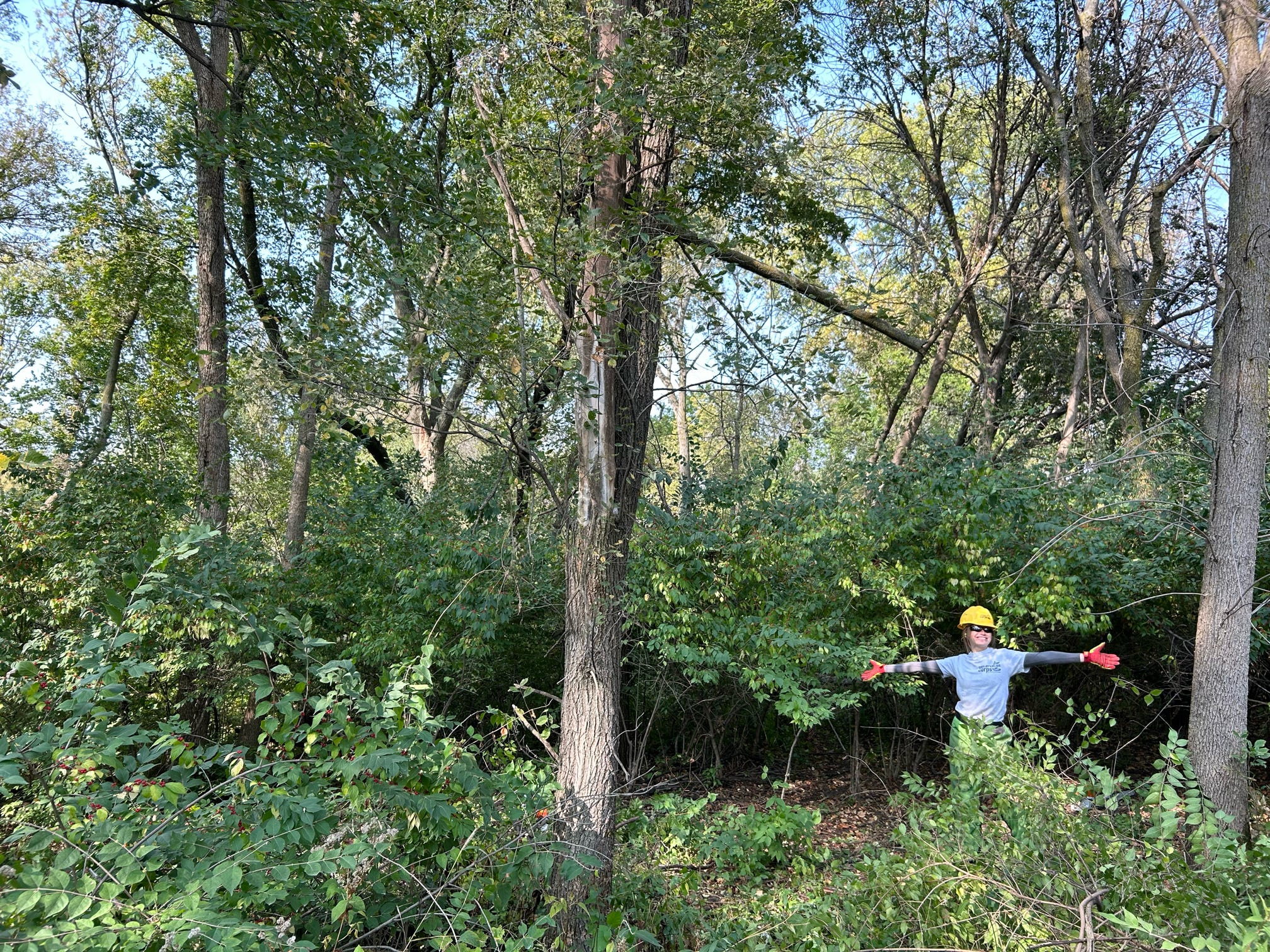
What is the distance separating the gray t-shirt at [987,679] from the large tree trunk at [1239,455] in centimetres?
120

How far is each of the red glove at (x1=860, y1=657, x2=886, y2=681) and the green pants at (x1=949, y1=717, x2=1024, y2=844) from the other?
55.3 inches

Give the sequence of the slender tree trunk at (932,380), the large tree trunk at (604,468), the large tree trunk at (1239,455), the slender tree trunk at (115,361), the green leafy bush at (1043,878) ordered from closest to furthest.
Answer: the green leafy bush at (1043,878) < the large tree trunk at (604,468) < the large tree trunk at (1239,455) < the slender tree trunk at (932,380) < the slender tree trunk at (115,361)

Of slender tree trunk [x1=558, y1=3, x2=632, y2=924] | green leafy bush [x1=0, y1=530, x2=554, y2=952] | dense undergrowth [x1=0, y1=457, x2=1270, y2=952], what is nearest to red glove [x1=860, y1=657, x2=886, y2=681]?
dense undergrowth [x1=0, y1=457, x2=1270, y2=952]

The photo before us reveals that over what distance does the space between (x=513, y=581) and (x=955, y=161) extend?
1271 cm

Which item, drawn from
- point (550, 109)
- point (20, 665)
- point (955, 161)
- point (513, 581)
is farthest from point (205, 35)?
point (955, 161)

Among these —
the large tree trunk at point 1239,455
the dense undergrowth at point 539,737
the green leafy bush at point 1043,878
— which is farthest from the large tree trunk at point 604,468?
the large tree trunk at point 1239,455

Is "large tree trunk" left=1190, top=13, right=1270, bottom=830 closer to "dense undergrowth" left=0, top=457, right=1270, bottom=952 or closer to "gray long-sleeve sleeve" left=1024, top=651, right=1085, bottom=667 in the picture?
"dense undergrowth" left=0, top=457, right=1270, bottom=952

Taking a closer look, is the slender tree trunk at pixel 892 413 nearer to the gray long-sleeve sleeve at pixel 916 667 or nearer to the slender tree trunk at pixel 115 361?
the gray long-sleeve sleeve at pixel 916 667

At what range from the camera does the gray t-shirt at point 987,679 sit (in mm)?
5875

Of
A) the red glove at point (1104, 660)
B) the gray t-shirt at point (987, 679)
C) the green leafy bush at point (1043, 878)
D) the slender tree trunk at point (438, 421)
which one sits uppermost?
the slender tree trunk at point (438, 421)

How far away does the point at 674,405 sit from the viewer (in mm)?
19188

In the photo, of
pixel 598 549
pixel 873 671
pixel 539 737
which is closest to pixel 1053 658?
pixel 873 671

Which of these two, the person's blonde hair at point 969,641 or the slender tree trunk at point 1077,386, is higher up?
the slender tree trunk at point 1077,386

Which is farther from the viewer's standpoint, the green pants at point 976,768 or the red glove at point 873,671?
the red glove at point 873,671
